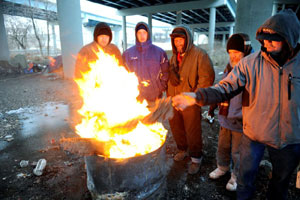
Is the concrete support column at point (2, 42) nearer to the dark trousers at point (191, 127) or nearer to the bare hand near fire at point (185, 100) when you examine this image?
the dark trousers at point (191, 127)

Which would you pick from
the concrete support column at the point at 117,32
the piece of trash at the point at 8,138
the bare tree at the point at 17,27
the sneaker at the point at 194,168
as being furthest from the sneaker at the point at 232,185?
the concrete support column at the point at 117,32

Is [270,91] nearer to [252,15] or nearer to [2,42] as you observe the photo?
[252,15]

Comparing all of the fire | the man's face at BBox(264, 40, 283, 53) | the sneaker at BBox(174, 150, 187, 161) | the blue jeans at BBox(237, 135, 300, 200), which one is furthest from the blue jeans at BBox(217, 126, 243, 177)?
the man's face at BBox(264, 40, 283, 53)

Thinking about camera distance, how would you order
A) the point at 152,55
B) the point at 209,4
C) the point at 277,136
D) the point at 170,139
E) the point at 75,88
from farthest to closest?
the point at 209,4 → the point at 75,88 → the point at 170,139 → the point at 152,55 → the point at 277,136

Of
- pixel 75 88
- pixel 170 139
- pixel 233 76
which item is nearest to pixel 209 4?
pixel 75 88

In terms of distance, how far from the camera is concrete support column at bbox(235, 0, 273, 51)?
6574mm

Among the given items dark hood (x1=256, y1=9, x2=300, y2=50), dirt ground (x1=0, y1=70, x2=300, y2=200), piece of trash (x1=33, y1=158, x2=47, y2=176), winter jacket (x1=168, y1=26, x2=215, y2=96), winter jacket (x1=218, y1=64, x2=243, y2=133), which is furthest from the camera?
piece of trash (x1=33, y1=158, x2=47, y2=176)

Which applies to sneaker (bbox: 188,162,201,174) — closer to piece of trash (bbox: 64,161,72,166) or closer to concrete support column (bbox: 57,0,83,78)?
piece of trash (bbox: 64,161,72,166)

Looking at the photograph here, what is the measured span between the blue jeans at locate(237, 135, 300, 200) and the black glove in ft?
4.89

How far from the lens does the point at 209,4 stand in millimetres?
18625

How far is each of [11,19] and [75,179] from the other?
2997 centimetres

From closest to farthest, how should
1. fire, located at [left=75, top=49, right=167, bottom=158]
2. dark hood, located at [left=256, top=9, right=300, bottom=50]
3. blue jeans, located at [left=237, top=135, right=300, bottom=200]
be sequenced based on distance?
dark hood, located at [left=256, top=9, right=300, bottom=50]
blue jeans, located at [left=237, top=135, right=300, bottom=200]
fire, located at [left=75, top=49, right=167, bottom=158]

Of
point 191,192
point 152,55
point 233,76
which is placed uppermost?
point 152,55

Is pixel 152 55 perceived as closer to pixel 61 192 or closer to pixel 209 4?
pixel 61 192
